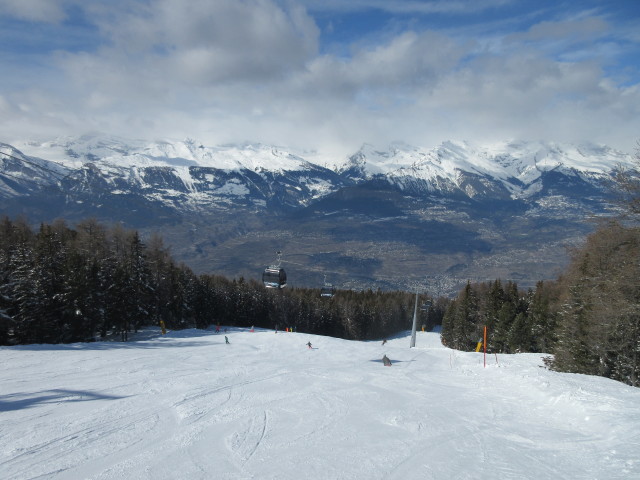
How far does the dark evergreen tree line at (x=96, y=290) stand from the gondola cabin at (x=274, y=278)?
14.0 meters

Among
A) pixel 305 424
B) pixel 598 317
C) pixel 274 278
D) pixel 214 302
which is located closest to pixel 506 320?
pixel 274 278

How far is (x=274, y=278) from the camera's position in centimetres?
4422

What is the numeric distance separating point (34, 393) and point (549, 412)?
1710cm

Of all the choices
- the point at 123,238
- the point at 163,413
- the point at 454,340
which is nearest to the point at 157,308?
the point at 123,238

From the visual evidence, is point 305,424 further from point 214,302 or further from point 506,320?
point 214,302

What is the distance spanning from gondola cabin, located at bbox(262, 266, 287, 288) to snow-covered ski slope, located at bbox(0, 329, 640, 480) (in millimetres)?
20725

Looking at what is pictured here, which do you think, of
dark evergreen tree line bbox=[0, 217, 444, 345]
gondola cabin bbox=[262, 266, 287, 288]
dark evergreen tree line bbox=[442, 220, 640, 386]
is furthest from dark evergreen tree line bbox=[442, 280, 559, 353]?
dark evergreen tree line bbox=[0, 217, 444, 345]

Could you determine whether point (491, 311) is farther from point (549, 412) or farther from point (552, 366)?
point (549, 412)

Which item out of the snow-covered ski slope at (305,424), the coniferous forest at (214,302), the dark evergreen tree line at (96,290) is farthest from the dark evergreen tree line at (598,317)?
the dark evergreen tree line at (96,290)

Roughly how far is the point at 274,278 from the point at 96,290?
16.2 metres

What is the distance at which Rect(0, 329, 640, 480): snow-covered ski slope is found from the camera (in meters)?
9.57

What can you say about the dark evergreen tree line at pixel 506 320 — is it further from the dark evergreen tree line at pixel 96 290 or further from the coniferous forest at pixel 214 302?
the dark evergreen tree line at pixel 96 290

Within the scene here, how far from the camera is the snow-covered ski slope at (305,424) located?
9.57 metres

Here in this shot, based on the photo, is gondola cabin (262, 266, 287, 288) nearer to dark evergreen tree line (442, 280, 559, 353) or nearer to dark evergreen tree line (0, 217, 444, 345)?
dark evergreen tree line (0, 217, 444, 345)
